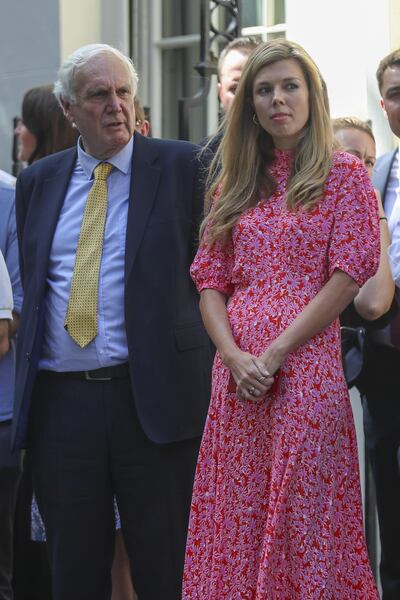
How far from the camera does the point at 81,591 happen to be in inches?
174

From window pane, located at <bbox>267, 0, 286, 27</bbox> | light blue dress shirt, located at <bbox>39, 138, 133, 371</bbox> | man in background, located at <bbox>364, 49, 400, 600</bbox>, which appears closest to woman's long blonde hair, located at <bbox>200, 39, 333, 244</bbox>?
light blue dress shirt, located at <bbox>39, 138, 133, 371</bbox>

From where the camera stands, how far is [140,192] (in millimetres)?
4449

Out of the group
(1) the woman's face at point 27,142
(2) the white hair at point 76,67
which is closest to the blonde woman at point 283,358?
(2) the white hair at point 76,67

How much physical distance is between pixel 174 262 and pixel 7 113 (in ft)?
17.4

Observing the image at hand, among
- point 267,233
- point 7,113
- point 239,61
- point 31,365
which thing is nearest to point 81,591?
point 31,365

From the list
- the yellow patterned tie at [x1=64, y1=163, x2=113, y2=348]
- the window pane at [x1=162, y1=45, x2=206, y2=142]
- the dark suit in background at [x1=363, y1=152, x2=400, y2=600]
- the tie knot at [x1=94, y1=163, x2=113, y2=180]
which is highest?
the window pane at [x1=162, y1=45, x2=206, y2=142]

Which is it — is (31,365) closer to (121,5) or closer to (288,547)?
(288,547)

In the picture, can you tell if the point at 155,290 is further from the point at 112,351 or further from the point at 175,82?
the point at 175,82

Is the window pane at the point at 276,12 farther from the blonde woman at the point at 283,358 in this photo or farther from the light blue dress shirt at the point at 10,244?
the blonde woman at the point at 283,358

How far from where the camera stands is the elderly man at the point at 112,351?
14.2 ft

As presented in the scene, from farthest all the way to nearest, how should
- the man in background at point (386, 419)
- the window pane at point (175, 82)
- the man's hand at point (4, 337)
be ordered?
the window pane at point (175, 82) → the man's hand at point (4, 337) → the man in background at point (386, 419)

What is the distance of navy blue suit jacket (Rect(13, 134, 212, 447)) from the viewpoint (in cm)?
432

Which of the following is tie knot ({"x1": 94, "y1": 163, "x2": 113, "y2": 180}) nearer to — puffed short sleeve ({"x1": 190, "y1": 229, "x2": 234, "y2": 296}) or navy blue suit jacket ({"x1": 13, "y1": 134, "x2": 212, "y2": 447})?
navy blue suit jacket ({"x1": 13, "y1": 134, "x2": 212, "y2": 447})

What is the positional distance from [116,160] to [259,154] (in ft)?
2.00
